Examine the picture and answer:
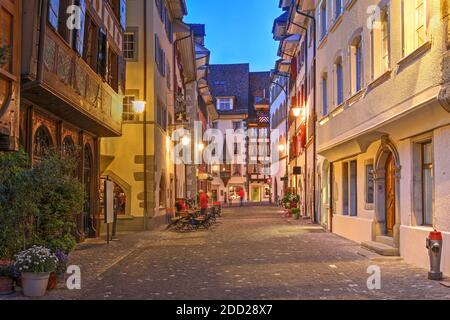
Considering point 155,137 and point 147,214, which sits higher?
point 155,137

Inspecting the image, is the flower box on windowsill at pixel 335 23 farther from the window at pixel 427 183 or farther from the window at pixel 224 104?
the window at pixel 224 104

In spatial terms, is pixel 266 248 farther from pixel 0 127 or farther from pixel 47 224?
pixel 0 127

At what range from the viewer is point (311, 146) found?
3316 centimetres

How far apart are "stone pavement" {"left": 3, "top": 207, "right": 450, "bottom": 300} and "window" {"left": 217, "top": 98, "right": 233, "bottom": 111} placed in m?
66.0

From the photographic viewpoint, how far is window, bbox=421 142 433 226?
13773mm

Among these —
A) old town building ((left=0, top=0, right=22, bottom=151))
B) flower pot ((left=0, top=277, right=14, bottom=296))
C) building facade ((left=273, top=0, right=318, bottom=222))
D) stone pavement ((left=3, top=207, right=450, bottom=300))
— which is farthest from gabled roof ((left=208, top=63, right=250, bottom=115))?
flower pot ((left=0, top=277, right=14, bottom=296))

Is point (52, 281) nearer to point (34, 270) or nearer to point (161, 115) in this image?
point (34, 270)

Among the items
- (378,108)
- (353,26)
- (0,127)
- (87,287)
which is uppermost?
(353,26)

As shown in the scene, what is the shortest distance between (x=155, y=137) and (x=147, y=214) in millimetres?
3384

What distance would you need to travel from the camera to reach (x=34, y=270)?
10.1 metres

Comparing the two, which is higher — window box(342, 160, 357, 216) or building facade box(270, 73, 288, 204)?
building facade box(270, 73, 288, 204)

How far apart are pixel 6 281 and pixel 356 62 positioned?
13.3m

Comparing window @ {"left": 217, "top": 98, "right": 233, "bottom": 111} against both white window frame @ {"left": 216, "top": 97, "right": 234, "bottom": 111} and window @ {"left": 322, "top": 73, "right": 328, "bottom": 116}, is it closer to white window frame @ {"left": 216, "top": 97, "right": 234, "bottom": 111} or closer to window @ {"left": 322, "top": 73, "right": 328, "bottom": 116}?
white window frame @ {"left": 216, "top": 97, "right": 234, "bottom": 111}
